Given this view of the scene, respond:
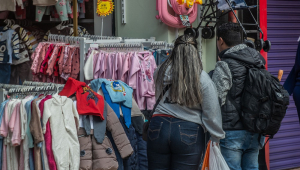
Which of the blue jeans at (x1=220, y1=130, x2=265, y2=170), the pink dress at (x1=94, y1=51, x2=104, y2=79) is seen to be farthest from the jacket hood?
the pink dress at (x1=94, y1=51, x2=104, y2=79)

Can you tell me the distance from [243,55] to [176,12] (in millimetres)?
2345

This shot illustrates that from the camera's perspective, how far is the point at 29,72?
7359 millimetres

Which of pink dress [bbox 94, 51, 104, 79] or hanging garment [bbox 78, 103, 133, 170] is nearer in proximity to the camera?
hanging garment [bbox 78, 103, 133, 170]

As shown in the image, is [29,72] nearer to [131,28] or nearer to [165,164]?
[131,28]

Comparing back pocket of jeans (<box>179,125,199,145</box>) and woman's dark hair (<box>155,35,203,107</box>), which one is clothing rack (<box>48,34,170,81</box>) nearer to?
woman's dark hair (<box>155,35,203,107</box>)

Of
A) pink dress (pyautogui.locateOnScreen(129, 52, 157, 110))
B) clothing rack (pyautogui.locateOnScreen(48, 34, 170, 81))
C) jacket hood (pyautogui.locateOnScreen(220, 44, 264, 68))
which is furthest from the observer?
clothing rack (pyautogui.locateOnScreen(48, 34, 170, 81))

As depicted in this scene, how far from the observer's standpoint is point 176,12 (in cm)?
641

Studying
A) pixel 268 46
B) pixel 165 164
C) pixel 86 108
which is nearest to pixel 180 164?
pixel 165 164

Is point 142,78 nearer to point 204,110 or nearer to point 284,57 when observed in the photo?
point 204,110

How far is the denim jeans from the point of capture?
3758 mm

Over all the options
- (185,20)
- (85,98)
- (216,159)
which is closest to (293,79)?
(216,159)

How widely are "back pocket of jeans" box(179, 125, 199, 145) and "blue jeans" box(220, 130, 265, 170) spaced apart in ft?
1.69

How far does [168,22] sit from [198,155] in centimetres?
298

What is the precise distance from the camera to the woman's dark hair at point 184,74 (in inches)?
148
